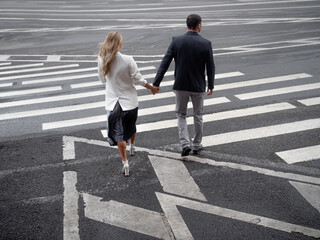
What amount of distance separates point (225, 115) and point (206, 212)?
143 inches

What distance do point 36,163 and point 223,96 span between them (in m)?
4.76

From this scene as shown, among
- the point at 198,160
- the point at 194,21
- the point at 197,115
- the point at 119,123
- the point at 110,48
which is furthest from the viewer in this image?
the point at 197,115

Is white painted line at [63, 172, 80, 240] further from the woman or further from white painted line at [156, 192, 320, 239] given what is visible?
white painted line at [156, 192, 320, 239]

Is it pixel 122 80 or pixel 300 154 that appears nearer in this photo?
pixel 122 80

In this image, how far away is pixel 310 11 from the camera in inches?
869

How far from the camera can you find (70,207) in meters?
4.94

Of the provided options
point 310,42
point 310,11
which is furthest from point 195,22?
point 310,11

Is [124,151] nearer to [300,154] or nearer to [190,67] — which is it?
[190,67]

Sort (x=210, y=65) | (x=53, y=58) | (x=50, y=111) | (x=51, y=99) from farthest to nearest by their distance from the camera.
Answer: (x=53, y=58) → (x=51, y=99) → (x=50, y=111) → (x=210, y=65)

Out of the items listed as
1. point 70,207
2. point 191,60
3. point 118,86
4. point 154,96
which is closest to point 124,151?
point 118,86

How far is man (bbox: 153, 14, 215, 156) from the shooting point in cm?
588

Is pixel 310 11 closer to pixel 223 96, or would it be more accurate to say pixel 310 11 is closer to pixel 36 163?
pixel 223 96

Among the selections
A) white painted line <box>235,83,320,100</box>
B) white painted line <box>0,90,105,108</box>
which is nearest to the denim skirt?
white painted line <box>235,83,320,100</box>

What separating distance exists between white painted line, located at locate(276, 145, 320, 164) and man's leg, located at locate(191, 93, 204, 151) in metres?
1.26
